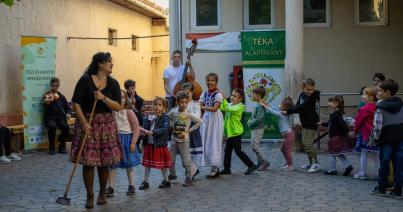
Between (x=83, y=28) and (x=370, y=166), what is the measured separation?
33.9ft

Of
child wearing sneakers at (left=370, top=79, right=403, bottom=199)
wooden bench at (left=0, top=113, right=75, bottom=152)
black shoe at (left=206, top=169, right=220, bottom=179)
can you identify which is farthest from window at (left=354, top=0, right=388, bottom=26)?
wooden bench at (left=0, top=113, right=75, bottom=152)

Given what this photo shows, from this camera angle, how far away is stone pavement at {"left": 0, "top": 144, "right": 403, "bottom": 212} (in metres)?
6.86

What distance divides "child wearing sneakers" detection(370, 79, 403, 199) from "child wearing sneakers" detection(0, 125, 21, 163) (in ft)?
22.9

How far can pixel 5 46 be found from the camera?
12.8 metres

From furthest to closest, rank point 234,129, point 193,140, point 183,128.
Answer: point 234,129 < point 193,140 < point 183,128

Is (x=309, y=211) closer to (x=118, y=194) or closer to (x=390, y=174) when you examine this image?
(x=390, y=174)

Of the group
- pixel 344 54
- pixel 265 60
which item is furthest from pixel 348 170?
pixel 344 54

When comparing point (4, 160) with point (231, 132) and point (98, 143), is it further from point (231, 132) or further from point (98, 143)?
point (98, 143)

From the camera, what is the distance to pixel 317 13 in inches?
554

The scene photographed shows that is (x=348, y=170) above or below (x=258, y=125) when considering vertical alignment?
below

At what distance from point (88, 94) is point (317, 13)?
344 inches

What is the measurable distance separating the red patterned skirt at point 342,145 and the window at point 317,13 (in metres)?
5.55

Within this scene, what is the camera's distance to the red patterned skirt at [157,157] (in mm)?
7934

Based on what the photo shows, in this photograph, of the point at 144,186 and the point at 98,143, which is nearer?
the point at 98,143
